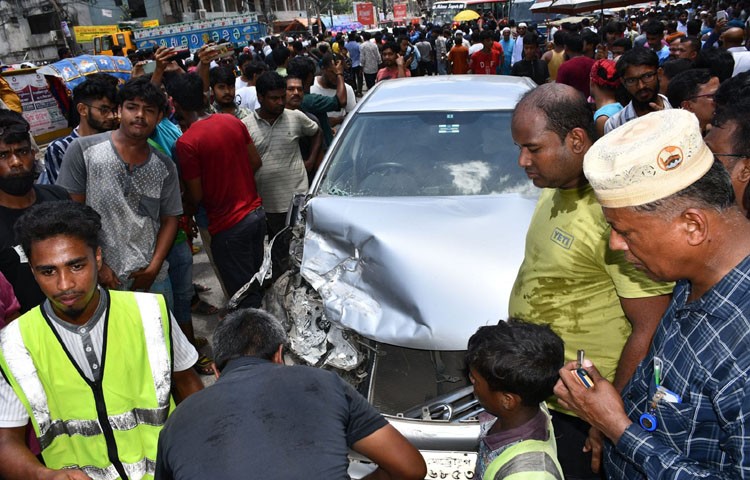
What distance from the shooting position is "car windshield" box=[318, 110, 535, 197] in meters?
3.30

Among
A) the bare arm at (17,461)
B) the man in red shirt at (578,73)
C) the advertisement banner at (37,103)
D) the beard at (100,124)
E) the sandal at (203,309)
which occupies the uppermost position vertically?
the beard at (100,124)

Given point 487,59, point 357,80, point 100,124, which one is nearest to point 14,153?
point 100,124

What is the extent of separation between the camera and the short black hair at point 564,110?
180cm

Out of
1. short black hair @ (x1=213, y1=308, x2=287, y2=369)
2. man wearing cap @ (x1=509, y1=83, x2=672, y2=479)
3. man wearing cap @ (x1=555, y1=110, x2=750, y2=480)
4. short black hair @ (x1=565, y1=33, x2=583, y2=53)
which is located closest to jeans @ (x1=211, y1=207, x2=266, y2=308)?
short black hair @ (x1=213, y1=308, x2=287, y2=369)

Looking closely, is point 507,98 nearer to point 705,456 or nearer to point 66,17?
point 705,456

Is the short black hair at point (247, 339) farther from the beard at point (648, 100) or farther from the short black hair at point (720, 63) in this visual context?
the short black hair at point (720, 63)

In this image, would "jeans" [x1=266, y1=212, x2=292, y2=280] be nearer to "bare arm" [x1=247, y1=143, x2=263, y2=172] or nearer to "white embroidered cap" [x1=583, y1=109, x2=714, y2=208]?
"bare arm" [x1=247, y1=143, x2=263, y2=172]

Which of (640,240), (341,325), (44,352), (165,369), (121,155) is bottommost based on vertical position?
(341,325)

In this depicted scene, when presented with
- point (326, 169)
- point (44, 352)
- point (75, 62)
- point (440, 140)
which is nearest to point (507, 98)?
point (440, 140)

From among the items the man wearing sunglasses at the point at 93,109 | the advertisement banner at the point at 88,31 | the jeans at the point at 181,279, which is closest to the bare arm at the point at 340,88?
the man wearing sunglasses at the point at 93,109

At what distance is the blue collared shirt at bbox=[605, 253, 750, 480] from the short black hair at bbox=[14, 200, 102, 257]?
5.55ft

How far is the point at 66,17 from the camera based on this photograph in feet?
115

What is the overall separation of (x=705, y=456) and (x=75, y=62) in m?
11.3

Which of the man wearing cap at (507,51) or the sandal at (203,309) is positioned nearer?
the sandal at (203,309)
